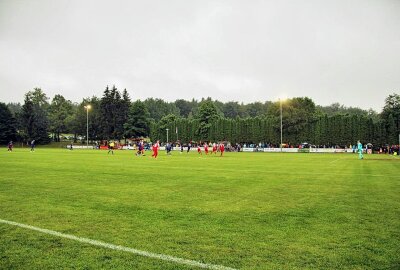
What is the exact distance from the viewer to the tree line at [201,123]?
3155 inches

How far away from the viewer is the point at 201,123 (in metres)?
106

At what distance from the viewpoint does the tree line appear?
263ft

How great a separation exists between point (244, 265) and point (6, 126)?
4741 inches

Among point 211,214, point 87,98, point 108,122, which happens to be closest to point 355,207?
point 211,214

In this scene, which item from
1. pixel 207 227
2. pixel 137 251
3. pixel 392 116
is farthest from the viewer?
pixel 392 116

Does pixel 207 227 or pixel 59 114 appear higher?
pixel 59 114

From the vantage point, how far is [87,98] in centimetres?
12912

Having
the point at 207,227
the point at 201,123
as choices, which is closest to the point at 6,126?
the point at 201,123

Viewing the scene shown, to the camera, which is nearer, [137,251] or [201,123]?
[137,251]

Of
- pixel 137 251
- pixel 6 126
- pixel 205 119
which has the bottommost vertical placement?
pixel 137 251

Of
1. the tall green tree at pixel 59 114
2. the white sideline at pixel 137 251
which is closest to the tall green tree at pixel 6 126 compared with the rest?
the tall green tree at pixel 59 114

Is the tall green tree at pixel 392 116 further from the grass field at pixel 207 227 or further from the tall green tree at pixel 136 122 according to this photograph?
the grass field at pixel 207 227

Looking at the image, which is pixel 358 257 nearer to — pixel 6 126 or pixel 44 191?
pixel 44 191

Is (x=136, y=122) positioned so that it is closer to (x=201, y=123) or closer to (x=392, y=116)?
(x=201, y=123)
